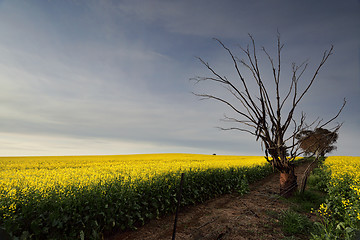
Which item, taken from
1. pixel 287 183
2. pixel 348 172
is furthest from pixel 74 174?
pixel 348 172

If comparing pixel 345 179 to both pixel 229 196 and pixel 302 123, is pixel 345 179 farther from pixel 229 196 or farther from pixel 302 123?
pixel 229 196

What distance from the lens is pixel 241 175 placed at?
1309 cm

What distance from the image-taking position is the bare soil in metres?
5.84

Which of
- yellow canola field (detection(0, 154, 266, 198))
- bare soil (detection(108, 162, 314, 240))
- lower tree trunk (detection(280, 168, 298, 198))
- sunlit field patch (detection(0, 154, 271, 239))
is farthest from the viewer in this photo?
lower tree trunk (detection(280, 168, 298, 198))

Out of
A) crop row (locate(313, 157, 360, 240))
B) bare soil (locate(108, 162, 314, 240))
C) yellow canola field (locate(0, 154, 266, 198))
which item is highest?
yellow canola field (locate(0, 154, 266, 198))

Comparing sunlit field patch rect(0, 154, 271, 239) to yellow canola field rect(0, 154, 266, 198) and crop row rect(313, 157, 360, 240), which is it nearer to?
yellow canola field rect(0, 154, 266, 198)

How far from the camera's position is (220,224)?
21.5 ft

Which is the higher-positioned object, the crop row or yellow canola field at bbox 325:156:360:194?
yellow canola field at bbox 325:156:360:194

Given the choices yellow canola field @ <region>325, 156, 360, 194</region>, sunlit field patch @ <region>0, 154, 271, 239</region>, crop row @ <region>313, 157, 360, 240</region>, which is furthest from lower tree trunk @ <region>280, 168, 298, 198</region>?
sunlit field patch @ <region>0, 154, 271, 239</region>

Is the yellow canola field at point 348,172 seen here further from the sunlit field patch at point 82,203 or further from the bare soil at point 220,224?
the sunlit field patch at point 82,203

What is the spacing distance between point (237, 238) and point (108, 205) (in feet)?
12.2

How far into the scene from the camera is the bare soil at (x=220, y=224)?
5.84m

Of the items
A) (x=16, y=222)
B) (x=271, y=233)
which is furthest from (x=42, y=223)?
(x=271, y=233)

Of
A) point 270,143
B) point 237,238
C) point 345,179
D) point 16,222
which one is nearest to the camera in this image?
point 16,222
